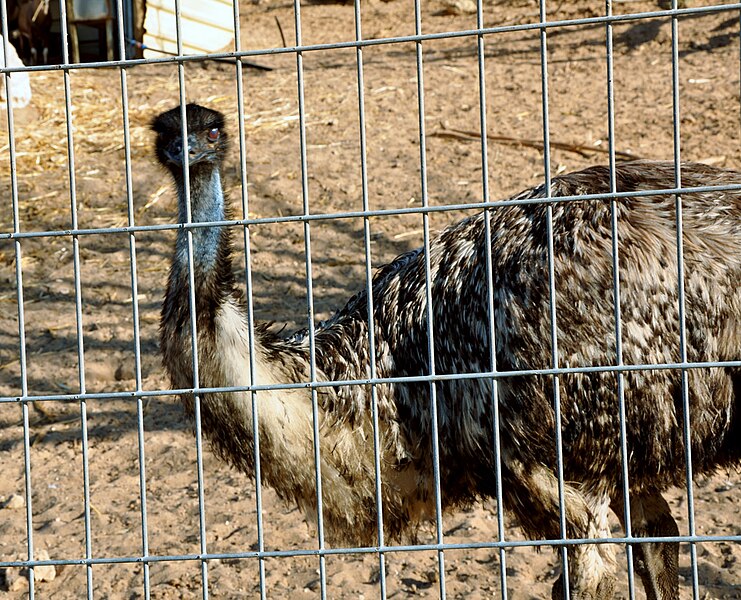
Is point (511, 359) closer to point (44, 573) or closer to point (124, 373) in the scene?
point (44, 573)

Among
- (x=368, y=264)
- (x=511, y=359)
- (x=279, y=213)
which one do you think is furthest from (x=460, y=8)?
(x=368, y=264)

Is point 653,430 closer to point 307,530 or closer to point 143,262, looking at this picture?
point 307,530

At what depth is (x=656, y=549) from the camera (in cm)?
414

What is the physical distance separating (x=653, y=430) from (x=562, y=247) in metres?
0.66

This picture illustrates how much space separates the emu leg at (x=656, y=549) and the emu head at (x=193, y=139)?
1.98 meters

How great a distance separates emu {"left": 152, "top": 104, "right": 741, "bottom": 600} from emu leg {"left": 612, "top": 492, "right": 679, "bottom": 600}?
1.12 ft

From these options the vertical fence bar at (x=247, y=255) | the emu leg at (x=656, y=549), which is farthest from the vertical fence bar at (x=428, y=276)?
the emu leg at (x=656, y=549)

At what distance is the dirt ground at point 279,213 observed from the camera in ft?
14.8

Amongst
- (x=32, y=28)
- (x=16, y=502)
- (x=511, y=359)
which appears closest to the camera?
(x=511, y=359)

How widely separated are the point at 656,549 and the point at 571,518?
775mm

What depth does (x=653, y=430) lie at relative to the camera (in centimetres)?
349

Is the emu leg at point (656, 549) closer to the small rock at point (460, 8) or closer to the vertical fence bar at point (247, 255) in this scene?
the vertical fence bar at point (247, 255)

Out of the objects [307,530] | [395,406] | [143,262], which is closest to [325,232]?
[143,262]

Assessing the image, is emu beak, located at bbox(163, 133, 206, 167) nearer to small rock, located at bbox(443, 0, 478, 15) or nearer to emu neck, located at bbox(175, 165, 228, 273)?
emu neck, located at bbox(175, 165, 228, 273)
